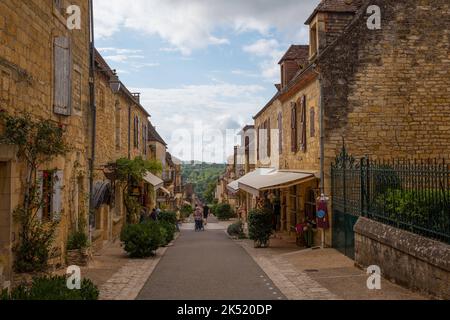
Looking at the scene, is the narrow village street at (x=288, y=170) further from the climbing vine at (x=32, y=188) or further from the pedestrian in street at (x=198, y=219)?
the pedestrian in street at (x=198, y=219)

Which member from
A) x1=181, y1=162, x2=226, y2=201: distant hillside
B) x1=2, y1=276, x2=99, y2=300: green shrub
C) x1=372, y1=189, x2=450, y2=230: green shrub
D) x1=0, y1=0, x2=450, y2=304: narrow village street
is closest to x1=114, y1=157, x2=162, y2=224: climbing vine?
x1=0, y1=0, x2=450, y2=304: narrow village street

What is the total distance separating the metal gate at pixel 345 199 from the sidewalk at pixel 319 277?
0.40 m

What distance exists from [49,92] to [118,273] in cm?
406

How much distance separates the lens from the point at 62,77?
10.4 m

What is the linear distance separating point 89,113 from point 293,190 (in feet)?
30.3

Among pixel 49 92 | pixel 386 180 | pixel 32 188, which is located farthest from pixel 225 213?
pixel 32 188

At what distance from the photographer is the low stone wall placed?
7.25 m

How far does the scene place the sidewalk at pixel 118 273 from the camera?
8727mm

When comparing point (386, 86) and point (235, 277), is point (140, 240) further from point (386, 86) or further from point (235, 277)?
point (386, 86)

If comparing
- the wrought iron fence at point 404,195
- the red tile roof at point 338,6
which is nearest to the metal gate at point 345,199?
the wrought iron fence at point 404,195

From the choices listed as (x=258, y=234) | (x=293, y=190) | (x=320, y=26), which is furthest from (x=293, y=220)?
(x=320, y=26)
